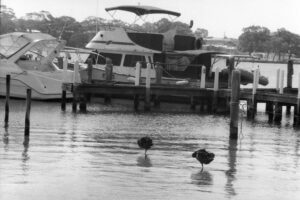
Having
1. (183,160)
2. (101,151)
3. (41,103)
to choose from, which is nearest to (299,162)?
(183,160)

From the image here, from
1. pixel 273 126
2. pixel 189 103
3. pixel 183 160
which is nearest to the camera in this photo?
pixel 183 160

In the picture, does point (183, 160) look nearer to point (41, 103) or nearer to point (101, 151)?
point (101, 151)

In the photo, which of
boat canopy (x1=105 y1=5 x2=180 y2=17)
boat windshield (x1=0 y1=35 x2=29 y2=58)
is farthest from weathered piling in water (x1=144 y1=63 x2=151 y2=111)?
boat canopy (x1=105 y1=5 x2=180 y2=17)

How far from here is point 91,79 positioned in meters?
42.1

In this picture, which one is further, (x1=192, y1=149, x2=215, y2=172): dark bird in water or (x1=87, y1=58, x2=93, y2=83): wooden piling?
(x1=87, y1=58, x2=93, y2=83): wooden piling

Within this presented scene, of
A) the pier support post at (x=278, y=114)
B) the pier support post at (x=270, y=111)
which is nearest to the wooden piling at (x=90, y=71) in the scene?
the pier support post at (x=270, y=111)

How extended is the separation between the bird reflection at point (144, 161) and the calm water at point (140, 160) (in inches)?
1.1

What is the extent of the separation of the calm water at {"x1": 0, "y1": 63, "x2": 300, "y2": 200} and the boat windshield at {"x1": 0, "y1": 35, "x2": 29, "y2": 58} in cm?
717

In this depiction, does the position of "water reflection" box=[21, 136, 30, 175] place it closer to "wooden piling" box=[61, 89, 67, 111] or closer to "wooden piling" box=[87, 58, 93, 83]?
"wooden piling" box=[61, 89, 67, 111]

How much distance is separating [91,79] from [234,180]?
75.9ft

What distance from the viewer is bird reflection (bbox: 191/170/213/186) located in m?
19.1

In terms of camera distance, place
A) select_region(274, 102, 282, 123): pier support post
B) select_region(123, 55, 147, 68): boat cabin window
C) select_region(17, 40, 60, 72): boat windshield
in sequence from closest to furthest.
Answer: select_region(274, 102, 282, 123): pier support post → select_region(17, 40, 60, 72): boat windshield → select_region(123, 55, 147, 68): boat cabin window

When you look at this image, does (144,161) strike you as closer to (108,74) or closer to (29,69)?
(108,74)

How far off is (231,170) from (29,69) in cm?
2273
